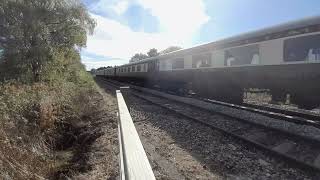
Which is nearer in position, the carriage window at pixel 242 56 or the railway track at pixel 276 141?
the railway track at pixel 276 141

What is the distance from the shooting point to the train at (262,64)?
10.6 m

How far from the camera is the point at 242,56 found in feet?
45.0

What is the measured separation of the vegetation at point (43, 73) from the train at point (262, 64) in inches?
212

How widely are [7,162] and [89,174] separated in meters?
1.60

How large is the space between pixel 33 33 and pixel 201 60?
10996 mm

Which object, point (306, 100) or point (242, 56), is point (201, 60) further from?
point (306, 100)

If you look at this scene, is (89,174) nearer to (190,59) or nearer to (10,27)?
(190,59)

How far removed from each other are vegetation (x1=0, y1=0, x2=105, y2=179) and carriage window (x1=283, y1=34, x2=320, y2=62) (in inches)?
279

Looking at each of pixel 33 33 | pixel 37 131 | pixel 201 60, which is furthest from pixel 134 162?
pixel 33 33

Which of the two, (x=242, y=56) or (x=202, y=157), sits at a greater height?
(x=242, y=56)

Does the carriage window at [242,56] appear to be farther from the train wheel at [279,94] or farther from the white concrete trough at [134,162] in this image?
the white concrete trough at [134,162]

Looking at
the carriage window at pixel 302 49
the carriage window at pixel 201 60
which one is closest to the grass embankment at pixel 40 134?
the carriage window at pixel 201 60

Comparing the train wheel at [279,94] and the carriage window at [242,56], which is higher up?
the carriage window at [242,56]

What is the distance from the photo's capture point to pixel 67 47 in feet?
80.8
